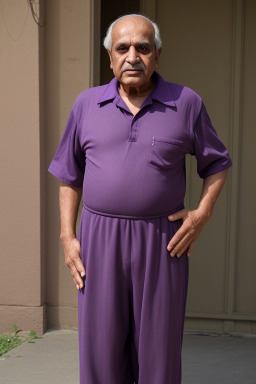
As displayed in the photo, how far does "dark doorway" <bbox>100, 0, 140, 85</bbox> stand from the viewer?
4930mm

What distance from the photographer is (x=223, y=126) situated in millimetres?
4566

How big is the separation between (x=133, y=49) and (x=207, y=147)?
53 centimetres

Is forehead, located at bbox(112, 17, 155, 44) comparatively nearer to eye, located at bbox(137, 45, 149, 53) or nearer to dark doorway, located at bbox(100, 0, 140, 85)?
eye, located at bbox(137, 45, 149, 53)

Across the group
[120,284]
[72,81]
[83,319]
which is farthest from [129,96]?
[72,81]

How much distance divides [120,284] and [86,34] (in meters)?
2.30

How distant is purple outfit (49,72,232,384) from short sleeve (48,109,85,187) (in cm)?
7

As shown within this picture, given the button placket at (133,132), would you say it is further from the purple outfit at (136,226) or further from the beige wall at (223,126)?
the beige wall at (223,126)

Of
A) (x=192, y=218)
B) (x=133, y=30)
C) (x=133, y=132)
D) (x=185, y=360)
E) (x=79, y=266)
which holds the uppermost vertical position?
(x=133, y=30)

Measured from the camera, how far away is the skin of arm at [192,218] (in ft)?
8.53

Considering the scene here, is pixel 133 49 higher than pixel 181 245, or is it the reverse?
pixel 133 49

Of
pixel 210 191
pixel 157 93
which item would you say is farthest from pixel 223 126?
pixel 157 93

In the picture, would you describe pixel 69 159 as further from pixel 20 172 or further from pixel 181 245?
pixel 20 172

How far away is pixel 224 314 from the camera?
4.66 m

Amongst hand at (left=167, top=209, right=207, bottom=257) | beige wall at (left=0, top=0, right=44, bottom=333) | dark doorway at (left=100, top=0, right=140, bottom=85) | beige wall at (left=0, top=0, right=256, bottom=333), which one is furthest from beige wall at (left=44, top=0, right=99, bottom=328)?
hand at (left=167, top=209, right=207, bottom=257)
